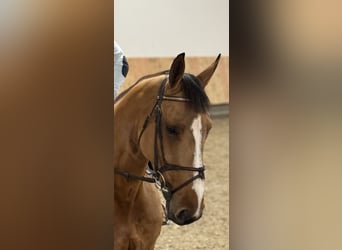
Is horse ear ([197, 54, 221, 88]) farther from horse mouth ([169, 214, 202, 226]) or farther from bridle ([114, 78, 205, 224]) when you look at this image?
horse mouth ([169, 214, 202, 226])

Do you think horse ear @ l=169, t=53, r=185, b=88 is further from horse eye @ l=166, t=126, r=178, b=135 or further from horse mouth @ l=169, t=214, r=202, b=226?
horse mouth @ l=169, t=214, r=202, b=226

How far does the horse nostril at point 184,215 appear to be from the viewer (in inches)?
37.1

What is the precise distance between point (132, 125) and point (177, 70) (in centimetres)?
13

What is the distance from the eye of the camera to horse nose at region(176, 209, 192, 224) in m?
0.94

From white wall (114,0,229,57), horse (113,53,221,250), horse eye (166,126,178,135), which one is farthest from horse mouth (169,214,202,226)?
white wall (114,0,229,57)

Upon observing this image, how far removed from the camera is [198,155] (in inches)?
36.5

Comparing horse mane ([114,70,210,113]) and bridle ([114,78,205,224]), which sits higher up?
horse mane ([114,70,210,113])

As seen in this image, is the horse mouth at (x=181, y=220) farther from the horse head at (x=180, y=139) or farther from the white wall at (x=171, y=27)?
the white wall at (x=171, y=27)

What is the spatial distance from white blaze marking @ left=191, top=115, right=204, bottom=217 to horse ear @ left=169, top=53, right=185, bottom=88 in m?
0.08

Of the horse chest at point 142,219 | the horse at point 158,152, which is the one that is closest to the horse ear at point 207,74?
the horse at point 158,152

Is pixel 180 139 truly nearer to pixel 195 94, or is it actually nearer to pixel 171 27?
pixel 195 94

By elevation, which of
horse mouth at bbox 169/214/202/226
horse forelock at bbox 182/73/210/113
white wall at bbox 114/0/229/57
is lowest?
horse mouth at bbox 169/214/202/226
